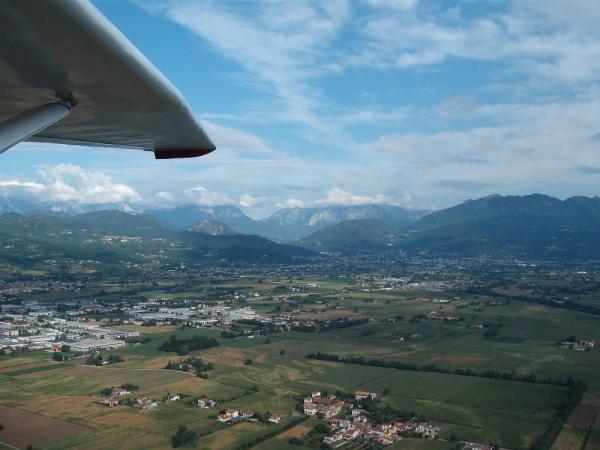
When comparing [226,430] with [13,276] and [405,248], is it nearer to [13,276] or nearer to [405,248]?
[13,276]

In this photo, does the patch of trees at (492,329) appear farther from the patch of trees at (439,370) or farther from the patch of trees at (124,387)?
the patch of trees at (124,387)

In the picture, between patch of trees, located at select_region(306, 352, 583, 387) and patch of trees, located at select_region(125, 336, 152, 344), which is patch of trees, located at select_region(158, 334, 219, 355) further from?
patch of trees, located at select_region(306, 352, 583, 387)

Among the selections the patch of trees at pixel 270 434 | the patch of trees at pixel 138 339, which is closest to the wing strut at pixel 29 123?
the patch of trees at pixel 270 434

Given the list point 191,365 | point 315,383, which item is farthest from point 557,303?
point 191,365

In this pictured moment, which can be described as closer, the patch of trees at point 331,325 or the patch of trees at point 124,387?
the patch of trees at point 124,387

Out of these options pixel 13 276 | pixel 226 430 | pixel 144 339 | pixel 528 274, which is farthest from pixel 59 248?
pixel 226 430

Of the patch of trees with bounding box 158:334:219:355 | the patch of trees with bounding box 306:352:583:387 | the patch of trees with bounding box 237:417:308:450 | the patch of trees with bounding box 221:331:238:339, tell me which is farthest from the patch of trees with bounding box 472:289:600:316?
the patch of trees with bounding box 237:417:308:450
